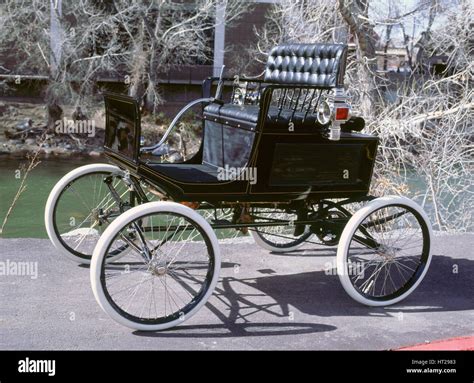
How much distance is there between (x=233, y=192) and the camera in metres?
4.85

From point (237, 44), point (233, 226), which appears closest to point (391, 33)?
point (233, 226)

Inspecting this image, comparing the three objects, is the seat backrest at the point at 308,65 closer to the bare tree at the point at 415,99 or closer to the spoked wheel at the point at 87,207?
the spoked wheel at the point at 87,207

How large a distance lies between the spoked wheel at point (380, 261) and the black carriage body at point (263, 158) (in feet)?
0.99

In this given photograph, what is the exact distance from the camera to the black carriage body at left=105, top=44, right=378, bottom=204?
4.70 m

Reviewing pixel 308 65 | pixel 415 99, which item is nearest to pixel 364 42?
pixel 415 99

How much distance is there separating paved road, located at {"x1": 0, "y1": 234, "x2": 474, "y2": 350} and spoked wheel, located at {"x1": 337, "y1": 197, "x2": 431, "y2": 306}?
5.8 inches

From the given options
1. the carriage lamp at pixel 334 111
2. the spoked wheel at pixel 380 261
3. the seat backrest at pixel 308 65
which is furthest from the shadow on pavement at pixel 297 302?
the seat backrest at pixel 308 65

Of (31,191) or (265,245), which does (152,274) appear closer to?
(265,245)

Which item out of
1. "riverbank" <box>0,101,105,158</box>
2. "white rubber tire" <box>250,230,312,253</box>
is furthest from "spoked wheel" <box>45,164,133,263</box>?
"riverbank" <box>0,101,105,158</box>

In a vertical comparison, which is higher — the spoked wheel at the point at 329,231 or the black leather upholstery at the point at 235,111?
the black leather upholstery at the point at 235,111

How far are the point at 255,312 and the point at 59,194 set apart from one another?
5.95 feet

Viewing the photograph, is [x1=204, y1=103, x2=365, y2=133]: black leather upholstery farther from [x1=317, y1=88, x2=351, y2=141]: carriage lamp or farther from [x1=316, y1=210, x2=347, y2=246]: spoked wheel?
[x1=316, y1=210, x2=347, y2=246]: spoked wheel

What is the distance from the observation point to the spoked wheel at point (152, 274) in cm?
423

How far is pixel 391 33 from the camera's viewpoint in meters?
13.2
